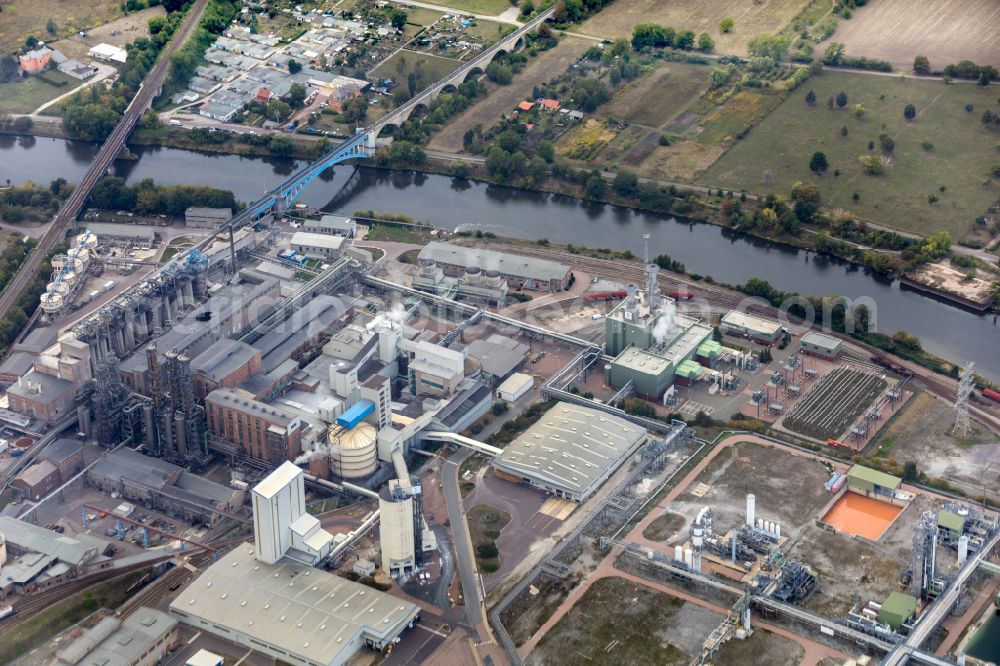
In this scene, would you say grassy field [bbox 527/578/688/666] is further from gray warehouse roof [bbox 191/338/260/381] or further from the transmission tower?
gray warehouse roof [bbox 191/338/260/381]

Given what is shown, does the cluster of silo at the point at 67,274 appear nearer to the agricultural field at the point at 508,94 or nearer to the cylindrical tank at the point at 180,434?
the cylindrical tank at the point at 180,434

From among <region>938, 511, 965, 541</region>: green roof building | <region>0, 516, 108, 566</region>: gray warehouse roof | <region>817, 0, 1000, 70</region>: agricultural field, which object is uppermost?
<region>817, 0, 1000, 70</region>: agricultural field

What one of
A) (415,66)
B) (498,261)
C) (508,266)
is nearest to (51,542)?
(498,261)

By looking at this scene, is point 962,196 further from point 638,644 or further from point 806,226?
point 638,644

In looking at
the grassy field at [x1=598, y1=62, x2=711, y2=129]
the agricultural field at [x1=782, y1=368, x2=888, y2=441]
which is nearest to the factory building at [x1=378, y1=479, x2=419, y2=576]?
the agricultural field at [x1=782, y1=368, x2=888, y2=441]

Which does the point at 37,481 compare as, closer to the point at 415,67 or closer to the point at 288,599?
the point at 288,599
